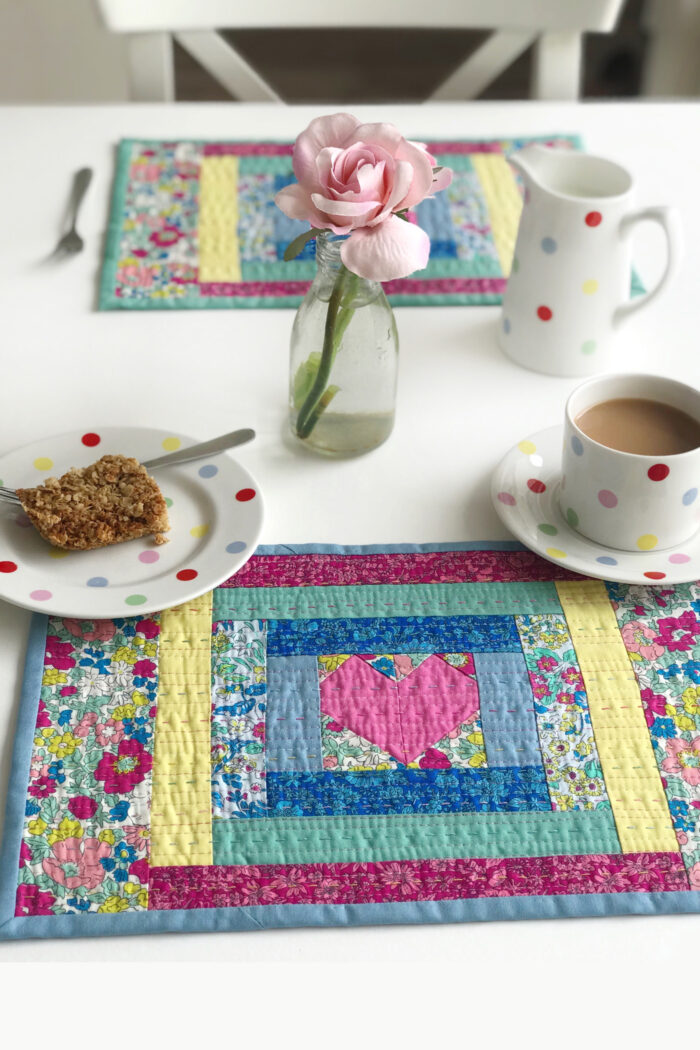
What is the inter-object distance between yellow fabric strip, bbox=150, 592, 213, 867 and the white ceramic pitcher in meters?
0.40

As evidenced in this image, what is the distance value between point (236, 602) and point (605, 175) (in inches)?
20.8

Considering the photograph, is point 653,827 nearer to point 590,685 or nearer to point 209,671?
point 590,685

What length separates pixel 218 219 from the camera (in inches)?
42.6

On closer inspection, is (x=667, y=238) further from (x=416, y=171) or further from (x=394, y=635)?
(x=394, y=635)

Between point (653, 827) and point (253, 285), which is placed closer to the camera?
point (653, 827)

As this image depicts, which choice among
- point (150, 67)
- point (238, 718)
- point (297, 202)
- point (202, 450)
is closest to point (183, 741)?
point (238, 718)

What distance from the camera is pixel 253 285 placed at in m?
1.02

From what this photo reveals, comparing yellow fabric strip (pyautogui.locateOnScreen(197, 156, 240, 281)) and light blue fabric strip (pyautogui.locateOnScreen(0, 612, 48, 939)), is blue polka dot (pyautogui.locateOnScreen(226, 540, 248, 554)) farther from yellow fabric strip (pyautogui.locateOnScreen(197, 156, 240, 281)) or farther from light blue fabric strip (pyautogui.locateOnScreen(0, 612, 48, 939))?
yellow fabric strip (pyautogui.locateOnScreen(197, 156, 240, 281))

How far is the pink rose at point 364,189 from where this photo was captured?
67 cm

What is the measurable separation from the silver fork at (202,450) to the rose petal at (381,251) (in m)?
0.19

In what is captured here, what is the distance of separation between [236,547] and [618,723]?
278mm

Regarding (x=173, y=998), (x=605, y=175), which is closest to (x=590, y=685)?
(x=173, y=998)

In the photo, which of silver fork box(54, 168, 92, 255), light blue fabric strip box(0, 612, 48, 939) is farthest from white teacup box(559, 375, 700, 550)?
silver fork box(54, 168, 92, 255)

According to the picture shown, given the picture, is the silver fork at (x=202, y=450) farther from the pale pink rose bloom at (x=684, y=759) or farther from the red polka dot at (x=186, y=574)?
the pale pink rose bloom at (x=684, y=759)
